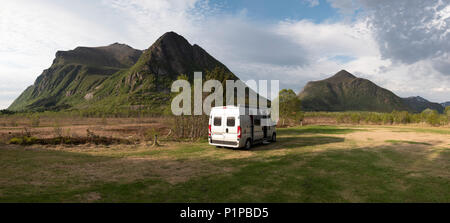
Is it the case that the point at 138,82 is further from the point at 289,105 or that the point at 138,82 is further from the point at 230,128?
the point at 230,128

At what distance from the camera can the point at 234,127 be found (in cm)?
1220

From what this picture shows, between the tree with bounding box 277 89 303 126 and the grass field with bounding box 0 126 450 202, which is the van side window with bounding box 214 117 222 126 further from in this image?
the tree with bounding box 277 89 303 126

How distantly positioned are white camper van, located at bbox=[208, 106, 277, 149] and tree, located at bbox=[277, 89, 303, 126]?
27.4 meters

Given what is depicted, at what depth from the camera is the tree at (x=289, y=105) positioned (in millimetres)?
40031

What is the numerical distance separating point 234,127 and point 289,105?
98.0 feet

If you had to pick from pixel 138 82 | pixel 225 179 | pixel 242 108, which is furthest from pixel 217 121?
pixel 138 82

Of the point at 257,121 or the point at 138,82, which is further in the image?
the point at 138,82

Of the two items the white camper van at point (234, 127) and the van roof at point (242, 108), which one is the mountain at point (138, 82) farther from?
the white camper van at point (234, 127)

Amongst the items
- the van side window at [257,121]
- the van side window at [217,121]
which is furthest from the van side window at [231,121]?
the van side window at [257,121]

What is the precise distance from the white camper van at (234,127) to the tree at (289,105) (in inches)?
1077

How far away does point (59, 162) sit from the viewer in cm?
893

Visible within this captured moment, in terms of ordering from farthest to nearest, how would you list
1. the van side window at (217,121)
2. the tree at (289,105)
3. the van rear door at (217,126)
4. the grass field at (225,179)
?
the tree at (289,105) < the van side window at (217,121) < the van rear door at (217,126) < the grass field at (225,179)

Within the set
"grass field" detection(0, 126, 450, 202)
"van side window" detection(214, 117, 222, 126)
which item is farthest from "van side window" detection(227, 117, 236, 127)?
"grass field" detection(0, 126, 450, 202)
